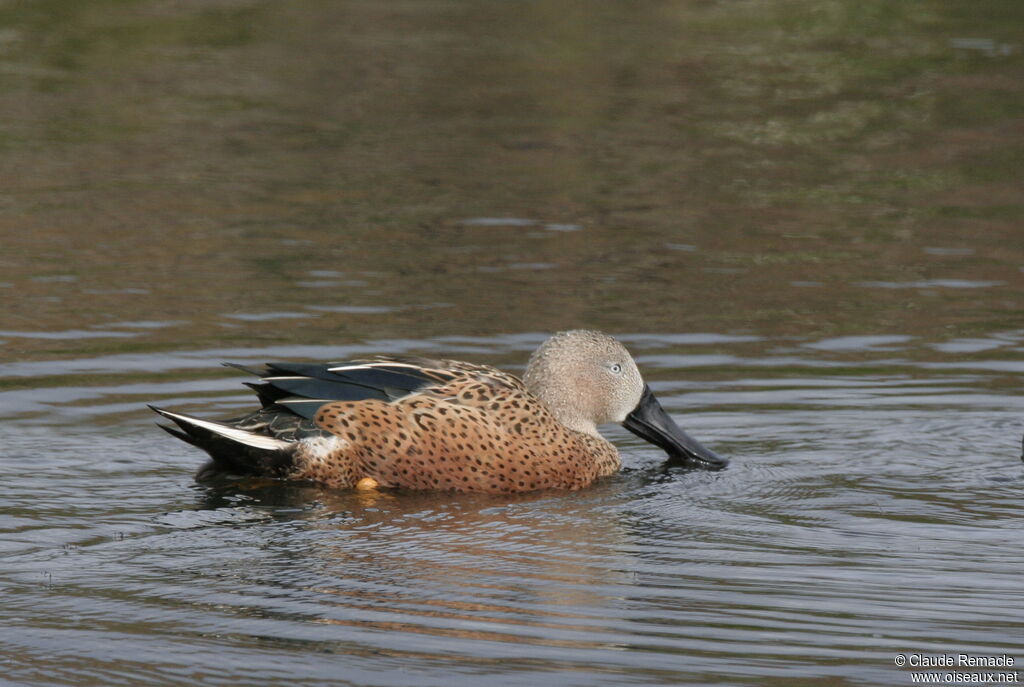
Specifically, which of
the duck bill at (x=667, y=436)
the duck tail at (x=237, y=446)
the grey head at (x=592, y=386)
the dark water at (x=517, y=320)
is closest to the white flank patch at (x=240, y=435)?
the duck tail at (x=237, y=446)

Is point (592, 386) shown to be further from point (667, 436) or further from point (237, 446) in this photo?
point (237, 446)

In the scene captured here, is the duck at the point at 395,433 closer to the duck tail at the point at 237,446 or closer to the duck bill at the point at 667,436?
the duck tail at the point at 237,446

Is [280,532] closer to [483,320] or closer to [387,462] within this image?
[387,462]

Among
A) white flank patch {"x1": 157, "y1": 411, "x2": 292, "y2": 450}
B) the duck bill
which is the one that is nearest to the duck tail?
white flank patch {"x1": 157, "y1": 411, "x2": 292, "y2": 450}

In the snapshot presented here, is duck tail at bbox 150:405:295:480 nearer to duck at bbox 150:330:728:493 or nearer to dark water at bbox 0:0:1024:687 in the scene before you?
duck at bbox 150:330:728:493

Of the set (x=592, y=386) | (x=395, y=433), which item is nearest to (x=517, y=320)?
(x=592, y=386)

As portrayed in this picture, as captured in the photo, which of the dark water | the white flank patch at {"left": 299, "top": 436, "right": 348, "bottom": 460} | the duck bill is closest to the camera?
the dark water

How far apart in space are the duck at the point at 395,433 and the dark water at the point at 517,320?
137mm

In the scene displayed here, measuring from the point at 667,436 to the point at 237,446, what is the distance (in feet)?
6.63

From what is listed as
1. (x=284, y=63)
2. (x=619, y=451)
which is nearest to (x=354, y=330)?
(x=619, y=451)

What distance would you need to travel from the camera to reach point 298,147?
617 inches

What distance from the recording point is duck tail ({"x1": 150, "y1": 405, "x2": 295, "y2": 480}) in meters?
7.53

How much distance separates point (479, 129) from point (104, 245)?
18.4 ft

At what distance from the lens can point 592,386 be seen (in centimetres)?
829
